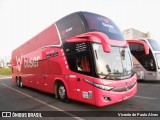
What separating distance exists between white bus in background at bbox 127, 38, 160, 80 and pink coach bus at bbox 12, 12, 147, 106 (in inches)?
291

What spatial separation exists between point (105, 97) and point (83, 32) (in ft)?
8.49

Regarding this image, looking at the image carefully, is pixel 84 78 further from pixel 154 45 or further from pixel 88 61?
pixel 154 45

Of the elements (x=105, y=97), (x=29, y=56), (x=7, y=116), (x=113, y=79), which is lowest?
(x=7, y=116)

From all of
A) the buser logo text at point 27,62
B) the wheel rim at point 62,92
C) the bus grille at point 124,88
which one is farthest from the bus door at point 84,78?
the buser logo text at point 27,62

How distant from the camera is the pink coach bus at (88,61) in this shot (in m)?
6.50

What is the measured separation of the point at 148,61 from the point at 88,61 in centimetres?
952

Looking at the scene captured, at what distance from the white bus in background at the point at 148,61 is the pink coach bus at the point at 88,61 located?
24.2 ft

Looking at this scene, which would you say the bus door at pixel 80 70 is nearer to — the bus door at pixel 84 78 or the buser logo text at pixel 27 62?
the bus door at pixel 84 78

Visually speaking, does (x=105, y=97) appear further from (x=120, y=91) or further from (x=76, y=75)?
(x=76, y=75)

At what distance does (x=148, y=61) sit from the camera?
14.8 meters

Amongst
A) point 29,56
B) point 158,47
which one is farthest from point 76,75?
point 158,47

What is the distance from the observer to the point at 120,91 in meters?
6.78

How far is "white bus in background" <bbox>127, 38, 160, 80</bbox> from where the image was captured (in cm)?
1433

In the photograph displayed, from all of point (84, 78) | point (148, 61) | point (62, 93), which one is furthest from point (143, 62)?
point (84, 78)
